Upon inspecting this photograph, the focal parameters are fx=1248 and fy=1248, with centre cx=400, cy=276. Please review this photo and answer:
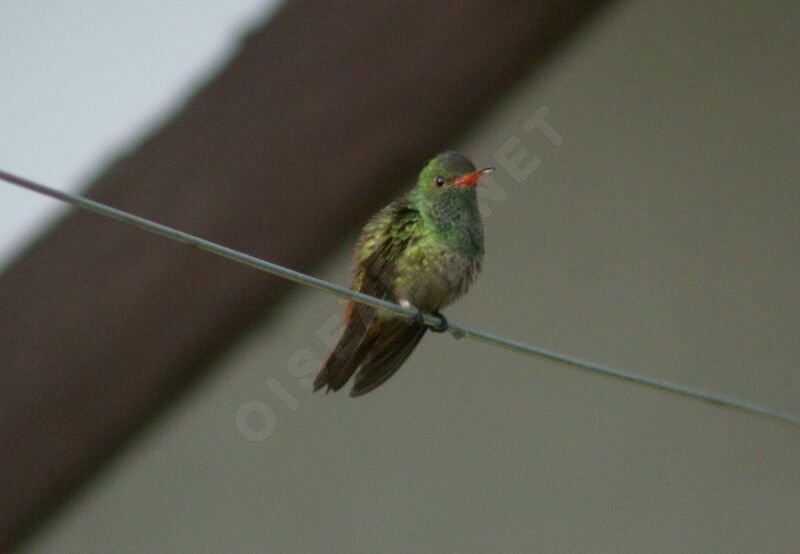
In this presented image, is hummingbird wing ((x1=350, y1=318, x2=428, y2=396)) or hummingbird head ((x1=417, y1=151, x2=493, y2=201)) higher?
hummingbird head ((x1=417, y1=151, x2=493, y2=201))

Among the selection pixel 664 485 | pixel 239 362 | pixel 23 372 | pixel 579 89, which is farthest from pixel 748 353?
pixel 23 372

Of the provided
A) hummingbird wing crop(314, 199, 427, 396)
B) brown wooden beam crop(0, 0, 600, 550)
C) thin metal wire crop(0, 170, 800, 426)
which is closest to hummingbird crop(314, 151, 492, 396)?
hummingbird wing crop(314, 199, 427, 396)

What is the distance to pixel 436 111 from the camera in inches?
106

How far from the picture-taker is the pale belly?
8.36ft

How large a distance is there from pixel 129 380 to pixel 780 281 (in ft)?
5.38

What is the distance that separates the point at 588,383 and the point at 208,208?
114cm

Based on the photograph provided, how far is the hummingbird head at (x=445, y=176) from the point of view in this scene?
2592mm

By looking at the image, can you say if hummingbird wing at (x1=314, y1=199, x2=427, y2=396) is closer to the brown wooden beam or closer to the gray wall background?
the brown wooden beam

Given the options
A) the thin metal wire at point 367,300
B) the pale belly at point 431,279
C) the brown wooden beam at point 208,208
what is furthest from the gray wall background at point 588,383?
the thin metal wire at point 367,300

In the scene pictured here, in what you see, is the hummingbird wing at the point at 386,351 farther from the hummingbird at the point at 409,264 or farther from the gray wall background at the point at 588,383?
the gray wall background at the point at 588,383

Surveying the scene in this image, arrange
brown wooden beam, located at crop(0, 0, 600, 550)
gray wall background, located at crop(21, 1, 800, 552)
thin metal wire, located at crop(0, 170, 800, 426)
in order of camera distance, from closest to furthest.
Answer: thin metal wire, located at crop(0, 170, 800, 426) < brown wooden beam, located at crop(0, 0, 600, 550) < gray wall background, located at crop(21, 1, 800, 552)

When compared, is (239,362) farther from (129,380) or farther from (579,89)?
(579,89)

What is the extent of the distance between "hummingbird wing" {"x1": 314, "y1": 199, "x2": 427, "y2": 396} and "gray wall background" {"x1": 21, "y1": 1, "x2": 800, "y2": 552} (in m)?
0.49

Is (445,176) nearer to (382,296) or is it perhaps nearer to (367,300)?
(382,296)
